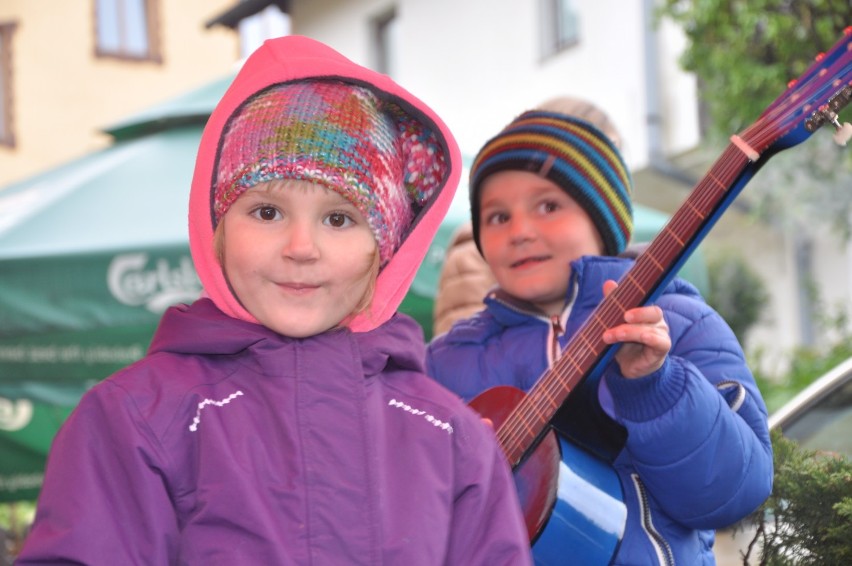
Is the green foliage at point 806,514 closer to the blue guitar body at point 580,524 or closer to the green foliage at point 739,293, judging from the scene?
the blue guitar body at point 580,524

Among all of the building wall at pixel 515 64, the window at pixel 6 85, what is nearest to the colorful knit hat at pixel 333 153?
the building wall at pixel 515 64

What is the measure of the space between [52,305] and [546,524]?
3.02 m

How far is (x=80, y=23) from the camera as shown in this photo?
18.2 meters

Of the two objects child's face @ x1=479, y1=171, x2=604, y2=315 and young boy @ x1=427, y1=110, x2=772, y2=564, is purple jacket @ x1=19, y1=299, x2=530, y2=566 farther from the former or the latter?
child's face @ x1=479, y1=171, x2=604, y2=315

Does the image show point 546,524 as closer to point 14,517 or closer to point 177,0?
point 14,517

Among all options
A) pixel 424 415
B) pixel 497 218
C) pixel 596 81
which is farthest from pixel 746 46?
pixel 596 81

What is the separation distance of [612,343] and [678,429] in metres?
0.17

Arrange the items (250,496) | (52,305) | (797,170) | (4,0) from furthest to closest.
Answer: (4,0) < (797,170) < (52,305) < (250,496)

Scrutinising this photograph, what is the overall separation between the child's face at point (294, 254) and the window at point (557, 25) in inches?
445

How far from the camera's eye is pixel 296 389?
5.43 ft

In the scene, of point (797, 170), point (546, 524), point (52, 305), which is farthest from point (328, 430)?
point (797, 170)

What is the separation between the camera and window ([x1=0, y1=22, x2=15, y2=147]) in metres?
17.1

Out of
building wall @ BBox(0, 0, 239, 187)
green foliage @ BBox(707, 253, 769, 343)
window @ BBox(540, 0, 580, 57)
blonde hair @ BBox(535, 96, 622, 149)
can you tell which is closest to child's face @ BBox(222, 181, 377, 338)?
blonde hair @ BBox(535, 96, 622, 149)

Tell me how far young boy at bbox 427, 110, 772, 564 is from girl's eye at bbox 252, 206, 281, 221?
57cm
